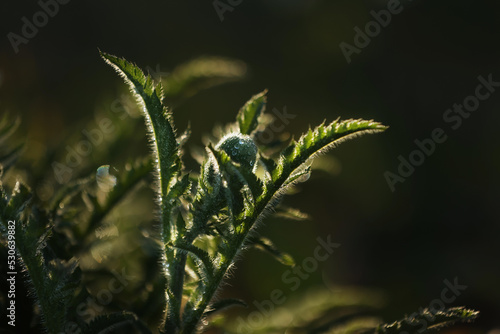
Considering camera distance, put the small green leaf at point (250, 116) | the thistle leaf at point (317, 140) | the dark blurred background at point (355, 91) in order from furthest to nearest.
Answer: the dark blurred background at point (355, 91)
the small green leaf at point (250, 116)
the thistle leaf at point (317, 140)

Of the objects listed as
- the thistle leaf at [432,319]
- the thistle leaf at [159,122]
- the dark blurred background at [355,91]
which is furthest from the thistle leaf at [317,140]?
the dark blurred background at [355,91]

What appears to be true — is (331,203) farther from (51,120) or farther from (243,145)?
(243,145)

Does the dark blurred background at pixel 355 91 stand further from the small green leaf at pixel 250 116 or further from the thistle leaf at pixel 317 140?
the thistle leaf at pixel 317 140

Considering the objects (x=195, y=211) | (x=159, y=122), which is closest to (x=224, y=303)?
(x=195, y=211)

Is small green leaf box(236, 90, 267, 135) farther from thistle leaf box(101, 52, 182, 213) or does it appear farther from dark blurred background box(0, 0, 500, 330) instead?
dark blurred background box(0, 0, 500, 330)

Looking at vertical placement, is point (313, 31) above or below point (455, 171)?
above

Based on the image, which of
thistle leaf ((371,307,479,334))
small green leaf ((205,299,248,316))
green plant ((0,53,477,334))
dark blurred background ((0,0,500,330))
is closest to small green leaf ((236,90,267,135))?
green plant ((0,53,477,334))

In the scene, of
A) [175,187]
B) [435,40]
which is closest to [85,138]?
[175,187]

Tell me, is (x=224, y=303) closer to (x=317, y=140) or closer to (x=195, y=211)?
(x=195, y=211)
